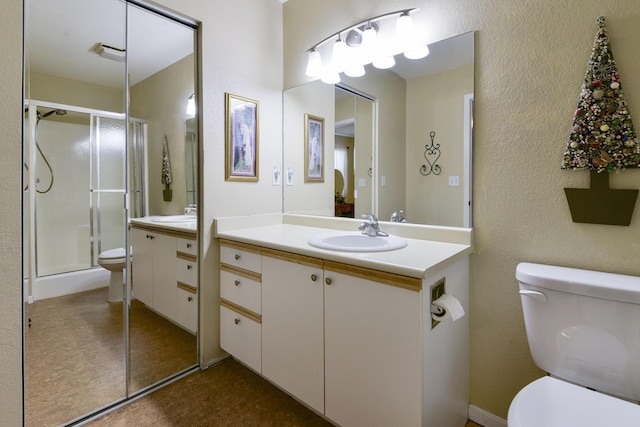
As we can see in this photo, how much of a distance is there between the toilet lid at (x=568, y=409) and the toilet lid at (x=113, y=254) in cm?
178

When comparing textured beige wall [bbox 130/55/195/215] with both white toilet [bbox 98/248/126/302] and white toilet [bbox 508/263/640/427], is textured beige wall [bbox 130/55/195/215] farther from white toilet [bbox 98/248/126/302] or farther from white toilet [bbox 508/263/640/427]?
white toilet [bbox 508/263/640/427]

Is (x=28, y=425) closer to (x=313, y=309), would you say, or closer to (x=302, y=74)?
(x=313, y=309)

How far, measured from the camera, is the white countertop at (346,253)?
115 cm

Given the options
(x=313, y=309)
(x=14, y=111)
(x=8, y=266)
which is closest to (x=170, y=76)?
(x=14, y=111)

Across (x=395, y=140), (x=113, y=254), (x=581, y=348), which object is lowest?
(x=581, y=348)

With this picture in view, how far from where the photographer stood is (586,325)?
1050 mm

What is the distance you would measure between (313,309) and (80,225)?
1.19 meters

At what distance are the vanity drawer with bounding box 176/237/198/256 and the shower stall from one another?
0.96 ft

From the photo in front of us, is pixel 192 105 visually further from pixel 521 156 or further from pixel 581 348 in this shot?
pixel 581 348

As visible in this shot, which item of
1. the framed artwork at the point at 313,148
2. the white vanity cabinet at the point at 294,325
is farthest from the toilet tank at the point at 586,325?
the framed artwork at the point at 313,148

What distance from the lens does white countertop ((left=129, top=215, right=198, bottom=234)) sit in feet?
5.58

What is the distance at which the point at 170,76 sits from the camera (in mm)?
1782

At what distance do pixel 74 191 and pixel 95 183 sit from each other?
0.30 feet

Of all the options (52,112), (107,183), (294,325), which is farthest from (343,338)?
(52,112)
